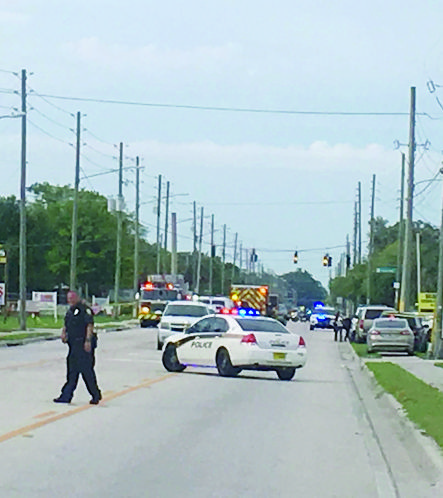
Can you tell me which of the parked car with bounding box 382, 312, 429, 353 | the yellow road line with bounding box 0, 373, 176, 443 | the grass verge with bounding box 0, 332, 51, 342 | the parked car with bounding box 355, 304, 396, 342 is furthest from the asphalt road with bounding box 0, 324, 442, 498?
the parked car with bounding box 355, 304, 396, 342

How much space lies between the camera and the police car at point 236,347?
28.2m

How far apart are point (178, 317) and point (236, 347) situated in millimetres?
13818

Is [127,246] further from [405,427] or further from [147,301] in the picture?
[405,427]

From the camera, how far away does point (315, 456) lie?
47.4 feet

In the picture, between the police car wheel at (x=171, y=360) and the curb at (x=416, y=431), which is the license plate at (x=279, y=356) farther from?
the police car wheel at (x=171, y=360)

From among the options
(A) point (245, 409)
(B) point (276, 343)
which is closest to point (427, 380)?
(B) point (276, 343)

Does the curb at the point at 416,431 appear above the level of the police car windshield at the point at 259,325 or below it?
below

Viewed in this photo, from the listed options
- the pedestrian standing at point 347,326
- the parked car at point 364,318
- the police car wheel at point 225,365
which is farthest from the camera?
the pedestrian standing at point 347,326

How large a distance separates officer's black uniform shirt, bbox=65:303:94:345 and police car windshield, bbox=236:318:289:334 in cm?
914

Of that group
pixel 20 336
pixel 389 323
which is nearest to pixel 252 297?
pixel 20 336

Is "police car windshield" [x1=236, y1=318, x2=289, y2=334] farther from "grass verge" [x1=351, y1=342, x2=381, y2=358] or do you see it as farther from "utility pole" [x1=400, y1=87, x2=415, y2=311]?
"utility pole" [x1=400, y1=87, x2=415, y2=311]

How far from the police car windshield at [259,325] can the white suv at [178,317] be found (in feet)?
39.3

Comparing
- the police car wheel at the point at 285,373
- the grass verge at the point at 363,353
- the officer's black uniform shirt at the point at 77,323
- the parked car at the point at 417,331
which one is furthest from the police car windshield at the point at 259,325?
the parked car at the point at 417,331

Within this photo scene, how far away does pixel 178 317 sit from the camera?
A: 42031 millimetres
